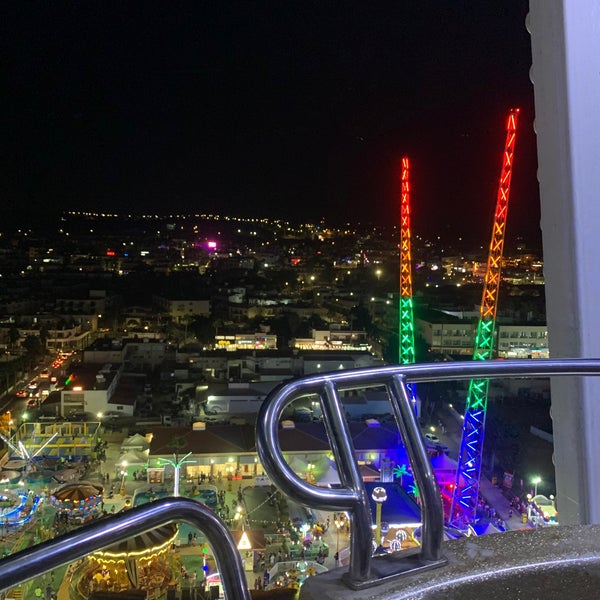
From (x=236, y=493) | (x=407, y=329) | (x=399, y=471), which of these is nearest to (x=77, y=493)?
(x=236, y=493)

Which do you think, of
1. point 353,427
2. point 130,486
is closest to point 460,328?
point 353,427

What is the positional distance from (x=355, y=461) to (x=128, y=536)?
13cm

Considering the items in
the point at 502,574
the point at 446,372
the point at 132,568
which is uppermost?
the point at 446,372

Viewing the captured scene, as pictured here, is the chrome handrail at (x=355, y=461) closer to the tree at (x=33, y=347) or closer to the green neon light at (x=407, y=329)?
the green neon light at (x=407, y=329)

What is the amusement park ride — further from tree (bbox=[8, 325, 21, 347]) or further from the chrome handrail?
tree (bbox=[8, 325, 21, 347])

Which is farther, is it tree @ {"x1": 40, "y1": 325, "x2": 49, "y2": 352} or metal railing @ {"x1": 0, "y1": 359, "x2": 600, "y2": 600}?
tree @ {"x1": 40, "y1": 325, "x2": 49, "y2": 352}

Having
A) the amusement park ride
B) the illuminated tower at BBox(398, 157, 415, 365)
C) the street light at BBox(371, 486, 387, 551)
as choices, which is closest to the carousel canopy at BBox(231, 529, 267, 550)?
the street light at BBox(371, 486, 387, 551)

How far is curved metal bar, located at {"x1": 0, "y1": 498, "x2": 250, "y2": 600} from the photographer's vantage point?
21 centimetres

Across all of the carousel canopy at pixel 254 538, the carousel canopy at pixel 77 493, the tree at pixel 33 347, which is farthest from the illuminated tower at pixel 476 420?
the tree at pixel 33 347

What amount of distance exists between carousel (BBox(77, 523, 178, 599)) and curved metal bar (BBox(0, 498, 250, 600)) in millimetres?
3173

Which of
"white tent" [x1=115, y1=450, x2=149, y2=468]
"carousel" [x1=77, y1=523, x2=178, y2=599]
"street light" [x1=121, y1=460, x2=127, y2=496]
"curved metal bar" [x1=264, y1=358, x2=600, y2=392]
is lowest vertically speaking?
"carousel" [x1=77, y1=523, x2=178, y2=599]

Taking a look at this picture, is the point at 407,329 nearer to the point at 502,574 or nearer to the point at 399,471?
the point at 399,471

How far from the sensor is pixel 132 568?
324 cm

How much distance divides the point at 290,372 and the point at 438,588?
7812 mm
